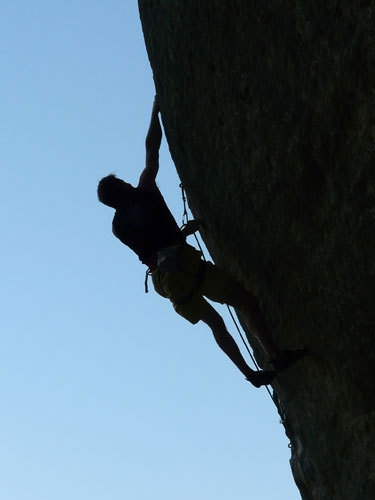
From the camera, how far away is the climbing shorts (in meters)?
9.13

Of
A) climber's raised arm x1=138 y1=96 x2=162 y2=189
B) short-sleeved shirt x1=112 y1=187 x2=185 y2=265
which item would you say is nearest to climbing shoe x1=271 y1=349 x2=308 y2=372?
short-sleeved shirt x1=112 y1=187 x2=185 y2=265

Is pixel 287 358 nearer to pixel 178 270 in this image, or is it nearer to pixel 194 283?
pixel 194 283

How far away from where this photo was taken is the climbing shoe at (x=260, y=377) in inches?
356

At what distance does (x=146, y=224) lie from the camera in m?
9.38

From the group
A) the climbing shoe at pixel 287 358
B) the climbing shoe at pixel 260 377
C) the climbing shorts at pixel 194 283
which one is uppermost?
the climbing shorts at pixel 194 283

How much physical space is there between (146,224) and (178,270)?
638 millimetres

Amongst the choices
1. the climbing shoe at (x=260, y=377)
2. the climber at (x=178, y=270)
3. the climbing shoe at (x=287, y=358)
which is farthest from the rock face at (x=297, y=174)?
the climbing shoe at (x=260, y=377)

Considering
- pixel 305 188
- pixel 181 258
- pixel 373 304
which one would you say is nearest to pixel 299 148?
pixel 305 188

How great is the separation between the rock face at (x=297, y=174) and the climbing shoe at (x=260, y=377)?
37 centimetres

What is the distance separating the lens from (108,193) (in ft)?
31.2

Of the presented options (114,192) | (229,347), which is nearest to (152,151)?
(114,192)

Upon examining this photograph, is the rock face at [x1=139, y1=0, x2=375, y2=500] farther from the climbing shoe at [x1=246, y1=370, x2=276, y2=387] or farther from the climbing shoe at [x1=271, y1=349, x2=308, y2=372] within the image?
the climbing shoe at [x1=246, y1=370, x2=276, y2=387]

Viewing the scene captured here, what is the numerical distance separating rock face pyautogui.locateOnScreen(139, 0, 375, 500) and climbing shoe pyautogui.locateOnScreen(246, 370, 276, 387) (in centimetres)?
37

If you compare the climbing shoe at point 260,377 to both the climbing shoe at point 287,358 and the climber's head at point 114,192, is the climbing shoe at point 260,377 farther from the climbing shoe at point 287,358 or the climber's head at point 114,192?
the climber's head at point 114,192
